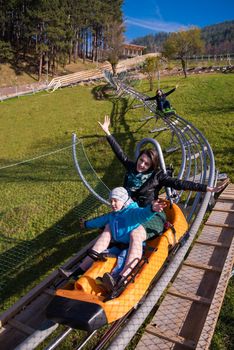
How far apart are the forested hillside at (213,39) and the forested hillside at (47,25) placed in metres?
16.5

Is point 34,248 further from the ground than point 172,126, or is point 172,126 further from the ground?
point 172,126

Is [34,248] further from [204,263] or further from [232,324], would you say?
[232,324]

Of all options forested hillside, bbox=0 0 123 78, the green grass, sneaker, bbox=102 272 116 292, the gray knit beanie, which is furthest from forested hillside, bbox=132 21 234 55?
sneaker, bbox=102 272 116 292

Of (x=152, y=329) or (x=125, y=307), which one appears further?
(x=152, y=329)

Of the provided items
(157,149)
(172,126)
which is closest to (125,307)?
(157,149)

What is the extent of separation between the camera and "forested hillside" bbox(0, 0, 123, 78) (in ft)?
116

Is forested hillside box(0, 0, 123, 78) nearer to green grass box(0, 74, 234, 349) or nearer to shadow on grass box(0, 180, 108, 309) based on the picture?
green grass box(0, 74, 234, 349)

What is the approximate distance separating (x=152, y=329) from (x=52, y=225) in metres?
3.98

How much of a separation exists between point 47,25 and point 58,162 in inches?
1216

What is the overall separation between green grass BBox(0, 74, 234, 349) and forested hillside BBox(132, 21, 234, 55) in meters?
47.5

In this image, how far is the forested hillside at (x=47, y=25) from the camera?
35250 millimetres

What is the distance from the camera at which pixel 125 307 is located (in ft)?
9.81

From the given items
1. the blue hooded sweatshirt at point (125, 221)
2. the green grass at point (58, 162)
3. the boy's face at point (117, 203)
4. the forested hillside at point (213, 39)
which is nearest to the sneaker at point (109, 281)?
the blue hooded sweatshirt at point (125, 221)

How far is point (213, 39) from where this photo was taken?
366ft
